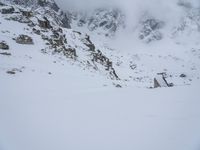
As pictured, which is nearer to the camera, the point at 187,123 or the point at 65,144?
the point at 65,144

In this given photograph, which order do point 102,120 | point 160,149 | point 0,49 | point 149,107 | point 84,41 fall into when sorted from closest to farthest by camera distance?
1. point 160,149
2. point 102,120
3. point 149,107
4. point 0,49
5. point 84,41

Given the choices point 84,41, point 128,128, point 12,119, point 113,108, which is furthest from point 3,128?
point 84,41

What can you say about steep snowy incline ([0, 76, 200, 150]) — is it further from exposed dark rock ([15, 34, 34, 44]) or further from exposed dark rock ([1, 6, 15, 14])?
exposed dark rock ([1, 6, 15, 14])

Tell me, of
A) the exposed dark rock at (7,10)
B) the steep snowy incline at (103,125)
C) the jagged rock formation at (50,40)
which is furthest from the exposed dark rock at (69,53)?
the steep snowy incline at (103,125)

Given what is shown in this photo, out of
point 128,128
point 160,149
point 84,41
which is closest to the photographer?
point 160,149

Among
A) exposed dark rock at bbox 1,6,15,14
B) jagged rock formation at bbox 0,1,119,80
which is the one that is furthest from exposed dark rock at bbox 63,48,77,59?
exposed dark rock at bbox 1,6,15,14

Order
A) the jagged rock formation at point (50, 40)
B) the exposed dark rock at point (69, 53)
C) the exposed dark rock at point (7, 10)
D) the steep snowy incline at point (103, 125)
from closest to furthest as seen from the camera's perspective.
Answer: the steep snowy incline at point (103, 125) → the jagged rock formation at point (50, 40) → the exposed dark rock at point (69, 53) → the exposed dark rock at point (7, 10)

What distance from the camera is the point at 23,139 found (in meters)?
5.64

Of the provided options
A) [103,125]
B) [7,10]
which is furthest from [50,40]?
[103,125]

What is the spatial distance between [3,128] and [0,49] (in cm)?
2999

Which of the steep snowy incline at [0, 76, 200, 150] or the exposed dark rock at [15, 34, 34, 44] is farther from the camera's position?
the exposed dark rock at [15, 34, 34, 44]

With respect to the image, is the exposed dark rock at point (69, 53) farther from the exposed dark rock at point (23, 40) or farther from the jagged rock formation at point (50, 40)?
the exposed dark rock at point (23, 40)

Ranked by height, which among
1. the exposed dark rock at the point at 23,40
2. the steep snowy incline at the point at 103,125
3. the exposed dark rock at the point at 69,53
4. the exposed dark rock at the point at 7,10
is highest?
the exposed dark rock at the point at 7,10

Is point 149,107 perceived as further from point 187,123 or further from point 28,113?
point 28,113
